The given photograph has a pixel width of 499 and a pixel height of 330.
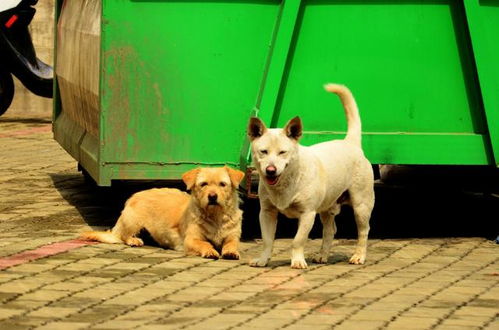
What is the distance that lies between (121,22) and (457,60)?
2.48m

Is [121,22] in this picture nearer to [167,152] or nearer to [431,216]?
[167,152]

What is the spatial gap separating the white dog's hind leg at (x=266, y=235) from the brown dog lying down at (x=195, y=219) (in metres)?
0.42

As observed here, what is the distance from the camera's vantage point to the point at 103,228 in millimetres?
10695

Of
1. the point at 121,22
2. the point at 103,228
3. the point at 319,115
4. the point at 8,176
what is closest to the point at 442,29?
the point at 319,115

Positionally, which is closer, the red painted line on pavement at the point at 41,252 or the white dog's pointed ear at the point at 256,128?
the white dog's pointed ear at the point at 256,128

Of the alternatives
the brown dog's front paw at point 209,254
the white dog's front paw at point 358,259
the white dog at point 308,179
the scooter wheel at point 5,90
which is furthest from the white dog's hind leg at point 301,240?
the scooter wheel at point 5,90

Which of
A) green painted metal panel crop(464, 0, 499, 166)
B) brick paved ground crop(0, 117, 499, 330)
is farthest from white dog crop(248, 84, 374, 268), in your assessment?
green painted metal panel crop(464, 0, 499, 166)

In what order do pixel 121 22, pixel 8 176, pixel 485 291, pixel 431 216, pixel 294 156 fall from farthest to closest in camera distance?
pixel 8 176
pixel 431 216
pixel 121 22
pixel 294 156
pixel 485 291

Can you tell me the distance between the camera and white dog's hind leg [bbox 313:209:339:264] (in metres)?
9.23

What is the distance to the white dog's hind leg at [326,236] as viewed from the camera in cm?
923

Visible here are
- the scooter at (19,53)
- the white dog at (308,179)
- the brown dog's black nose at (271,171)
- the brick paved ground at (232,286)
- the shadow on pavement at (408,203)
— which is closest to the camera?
the brick paved ground at (232,286)

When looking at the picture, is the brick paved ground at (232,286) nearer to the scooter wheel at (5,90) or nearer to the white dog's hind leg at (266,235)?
the white dog's hind leg at (266,235)

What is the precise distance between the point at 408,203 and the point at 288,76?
2.93m

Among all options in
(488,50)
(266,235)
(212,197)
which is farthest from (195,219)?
(488,50)
